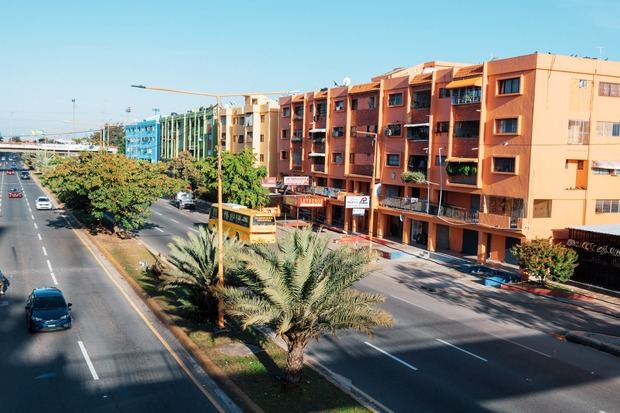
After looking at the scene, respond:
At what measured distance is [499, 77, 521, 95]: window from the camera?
40103 mm

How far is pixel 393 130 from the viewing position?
173 ft

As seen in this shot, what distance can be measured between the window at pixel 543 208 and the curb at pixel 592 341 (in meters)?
16.0

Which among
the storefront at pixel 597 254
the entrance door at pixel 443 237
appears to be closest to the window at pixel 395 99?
the entrance door at pixel 443 237

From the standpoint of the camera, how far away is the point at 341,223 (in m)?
62.1

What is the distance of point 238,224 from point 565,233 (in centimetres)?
2298

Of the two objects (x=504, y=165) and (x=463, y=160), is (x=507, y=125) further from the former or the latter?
(x=463, y=160)

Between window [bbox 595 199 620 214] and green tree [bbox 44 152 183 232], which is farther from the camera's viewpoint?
green tree [bbox 44 152 183 232]

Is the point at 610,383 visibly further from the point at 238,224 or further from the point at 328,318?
the point at 238,224

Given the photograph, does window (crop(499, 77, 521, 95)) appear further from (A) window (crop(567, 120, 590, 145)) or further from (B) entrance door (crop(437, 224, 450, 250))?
(B) entrance door (crop(437, 224, 450, 250))

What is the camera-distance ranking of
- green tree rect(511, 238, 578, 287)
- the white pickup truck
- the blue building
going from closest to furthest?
green tree rect(511, 238, 578, 287)
the white pickup truck
the blue building

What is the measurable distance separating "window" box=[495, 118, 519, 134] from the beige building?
39.6 metres

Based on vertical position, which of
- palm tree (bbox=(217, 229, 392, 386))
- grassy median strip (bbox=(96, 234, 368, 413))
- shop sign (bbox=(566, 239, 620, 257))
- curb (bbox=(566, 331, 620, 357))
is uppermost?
palm tree (bbox=(217, 229, 392, 386))

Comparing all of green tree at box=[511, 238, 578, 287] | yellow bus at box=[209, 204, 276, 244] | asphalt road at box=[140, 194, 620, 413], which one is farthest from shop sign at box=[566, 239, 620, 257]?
yellow bus at box=[209, 204, 276, 244]

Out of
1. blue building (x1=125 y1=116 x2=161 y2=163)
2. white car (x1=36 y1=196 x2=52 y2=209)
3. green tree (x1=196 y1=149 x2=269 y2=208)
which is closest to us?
green tree (x1=196 y1=149 x2=269 y2=208)
